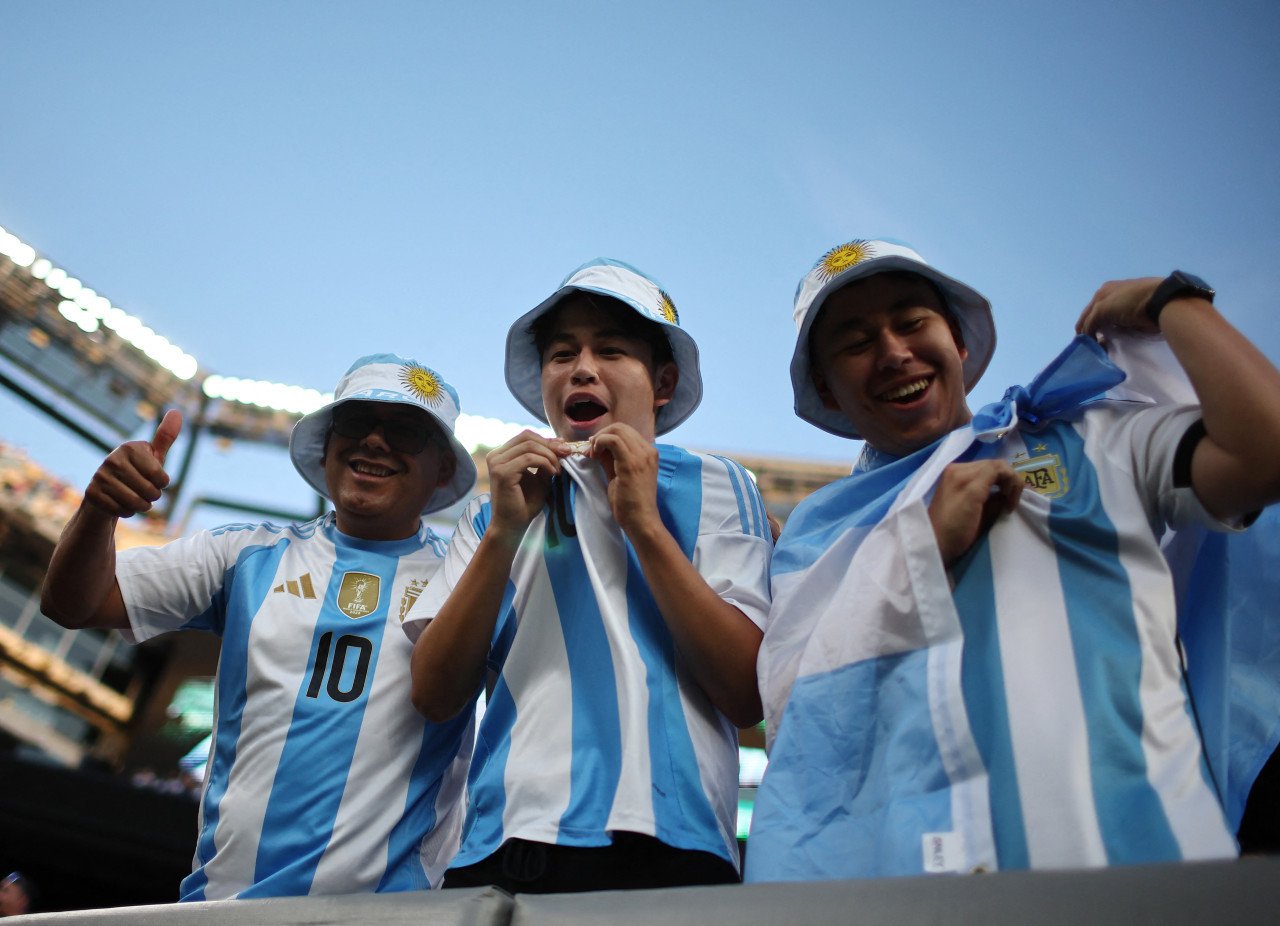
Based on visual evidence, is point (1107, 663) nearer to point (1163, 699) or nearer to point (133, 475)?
point (1163, 699)

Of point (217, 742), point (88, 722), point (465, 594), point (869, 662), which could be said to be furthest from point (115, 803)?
point (869, 662)

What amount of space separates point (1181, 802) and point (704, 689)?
692 mm

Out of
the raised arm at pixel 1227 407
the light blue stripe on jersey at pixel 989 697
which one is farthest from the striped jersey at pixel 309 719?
the raised arm at pixel 1227 407

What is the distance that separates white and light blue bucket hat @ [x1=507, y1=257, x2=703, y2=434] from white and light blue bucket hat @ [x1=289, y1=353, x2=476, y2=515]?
242 millimetres

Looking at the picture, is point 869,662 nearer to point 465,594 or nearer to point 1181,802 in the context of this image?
point 1181,802

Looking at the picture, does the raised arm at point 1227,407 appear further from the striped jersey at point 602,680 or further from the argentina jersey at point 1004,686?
the striped jersey at point 602,680

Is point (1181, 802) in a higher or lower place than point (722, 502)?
lower

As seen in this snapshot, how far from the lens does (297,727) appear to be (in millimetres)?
1833

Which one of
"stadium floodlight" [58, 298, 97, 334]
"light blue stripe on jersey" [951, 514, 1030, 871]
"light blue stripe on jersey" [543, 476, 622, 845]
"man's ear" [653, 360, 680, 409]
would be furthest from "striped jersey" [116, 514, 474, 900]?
"stadium floodlight" [58, 298, 97, 334]

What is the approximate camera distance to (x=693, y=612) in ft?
4.78

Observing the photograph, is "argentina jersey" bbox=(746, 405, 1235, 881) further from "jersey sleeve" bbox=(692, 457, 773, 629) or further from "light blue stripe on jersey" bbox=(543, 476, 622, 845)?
"light blue stripe on jersey" bbox=(543, 476, 622, 845)

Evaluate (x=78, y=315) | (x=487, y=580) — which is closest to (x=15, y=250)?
(x=78, y=315)

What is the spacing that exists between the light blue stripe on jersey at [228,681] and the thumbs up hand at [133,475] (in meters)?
0.32

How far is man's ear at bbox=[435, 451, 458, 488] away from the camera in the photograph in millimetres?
2354
